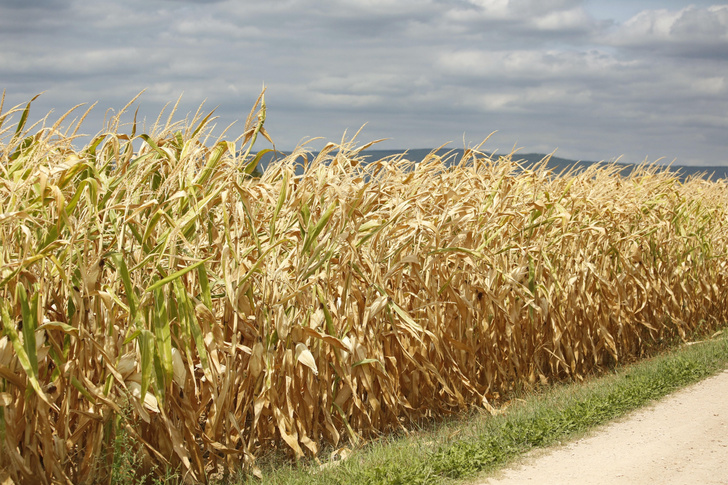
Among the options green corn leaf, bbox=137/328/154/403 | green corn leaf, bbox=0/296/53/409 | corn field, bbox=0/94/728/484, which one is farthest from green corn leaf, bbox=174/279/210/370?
green corn leaf, bbox=0/296/53/409

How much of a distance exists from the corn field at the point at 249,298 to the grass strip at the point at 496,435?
0.20 metres

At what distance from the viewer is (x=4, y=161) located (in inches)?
140

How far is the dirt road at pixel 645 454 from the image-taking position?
126 inches

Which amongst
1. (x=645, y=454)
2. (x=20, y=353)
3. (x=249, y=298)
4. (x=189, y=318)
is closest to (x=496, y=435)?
(x=645, y=454)

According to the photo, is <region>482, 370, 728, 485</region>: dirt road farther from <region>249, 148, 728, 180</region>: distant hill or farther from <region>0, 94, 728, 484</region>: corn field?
<region>249, 148, 728, 180</region>: distant hill

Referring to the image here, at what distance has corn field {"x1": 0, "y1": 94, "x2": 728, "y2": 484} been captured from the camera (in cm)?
276

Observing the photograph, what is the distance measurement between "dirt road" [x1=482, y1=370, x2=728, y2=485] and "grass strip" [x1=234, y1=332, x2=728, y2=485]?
12 cm

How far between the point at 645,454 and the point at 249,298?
2338mm

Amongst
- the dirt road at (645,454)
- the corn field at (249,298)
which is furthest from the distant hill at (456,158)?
the dirt road at (645,454)

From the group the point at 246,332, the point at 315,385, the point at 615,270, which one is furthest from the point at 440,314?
the point at 615,270

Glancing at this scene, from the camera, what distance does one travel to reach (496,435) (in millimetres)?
3652

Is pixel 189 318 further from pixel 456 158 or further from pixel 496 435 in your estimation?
pixel 456 158

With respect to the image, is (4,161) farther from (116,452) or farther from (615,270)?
(615,270)

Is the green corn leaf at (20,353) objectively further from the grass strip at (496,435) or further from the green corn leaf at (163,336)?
the grass strip at (496,435)
